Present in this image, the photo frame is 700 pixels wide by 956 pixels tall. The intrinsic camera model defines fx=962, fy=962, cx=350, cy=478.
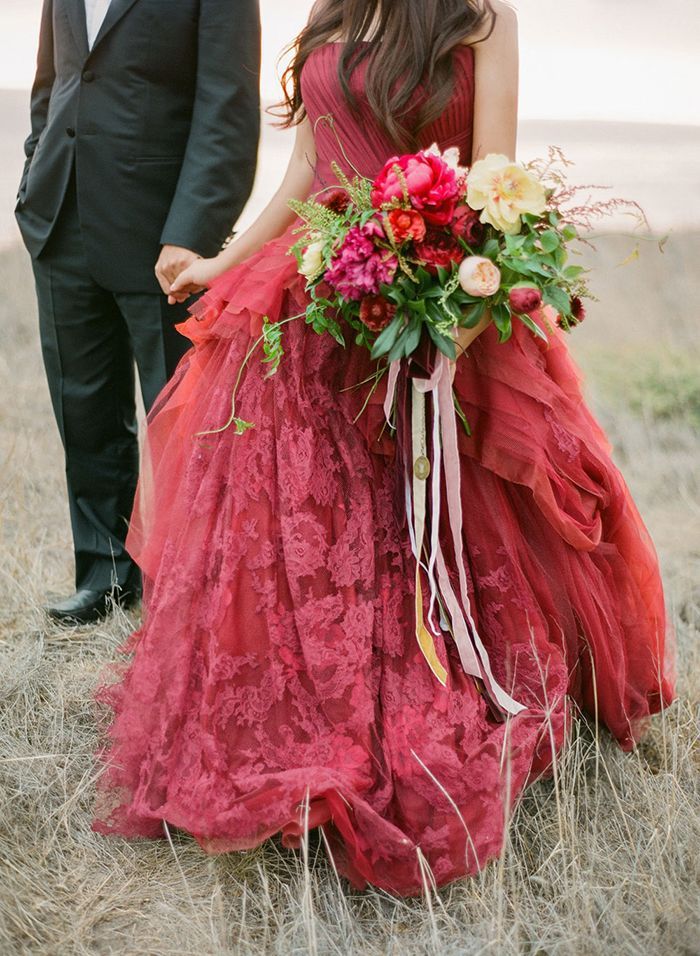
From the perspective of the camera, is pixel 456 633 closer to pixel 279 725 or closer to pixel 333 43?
pixel 279 725

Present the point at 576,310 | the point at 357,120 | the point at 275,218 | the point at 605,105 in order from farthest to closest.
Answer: the point at 605,105
the point at 275,218
the point at 357,120
the point at 576,310

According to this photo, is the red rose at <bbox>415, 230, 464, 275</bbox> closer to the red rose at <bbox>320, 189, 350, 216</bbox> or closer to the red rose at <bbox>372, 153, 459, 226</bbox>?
the red rose at <bbox>372, 153, 459, 226</bbox>

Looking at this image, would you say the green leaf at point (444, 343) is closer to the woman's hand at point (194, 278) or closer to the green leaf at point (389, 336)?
the green leaf at point (389, 336)

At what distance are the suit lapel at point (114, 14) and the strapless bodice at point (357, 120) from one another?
0.67 m

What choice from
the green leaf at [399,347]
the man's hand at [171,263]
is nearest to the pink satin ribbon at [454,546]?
the green leaf at [399,347]

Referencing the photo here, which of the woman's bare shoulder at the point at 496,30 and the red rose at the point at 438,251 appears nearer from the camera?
the red rose at the point at 438,251

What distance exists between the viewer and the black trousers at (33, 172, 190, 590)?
9.82ft

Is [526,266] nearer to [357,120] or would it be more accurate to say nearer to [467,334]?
[467,334]

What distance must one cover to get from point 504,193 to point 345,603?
3.07ft

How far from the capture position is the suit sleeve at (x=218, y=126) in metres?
2.74

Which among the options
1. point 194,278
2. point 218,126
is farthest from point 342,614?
point 218,126

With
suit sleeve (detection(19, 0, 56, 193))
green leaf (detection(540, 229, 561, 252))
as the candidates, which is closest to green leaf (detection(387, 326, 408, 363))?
green leaf (detection(540, 229, 561, 252))

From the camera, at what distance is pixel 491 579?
228 centimetres

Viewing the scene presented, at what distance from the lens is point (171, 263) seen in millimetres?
2838
